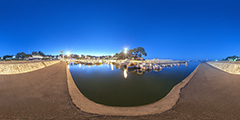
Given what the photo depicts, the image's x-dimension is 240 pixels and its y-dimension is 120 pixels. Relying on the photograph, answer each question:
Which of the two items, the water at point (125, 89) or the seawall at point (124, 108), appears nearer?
the seawall at point (124, 108)

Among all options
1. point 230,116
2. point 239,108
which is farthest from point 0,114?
point 239,108

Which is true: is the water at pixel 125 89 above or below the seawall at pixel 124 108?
below

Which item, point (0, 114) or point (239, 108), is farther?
point (239, 108)

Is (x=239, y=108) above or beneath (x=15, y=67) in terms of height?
beneath

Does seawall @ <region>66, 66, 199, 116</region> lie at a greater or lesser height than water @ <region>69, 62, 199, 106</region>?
greater

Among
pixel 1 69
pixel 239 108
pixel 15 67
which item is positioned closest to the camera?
pixel 239 108

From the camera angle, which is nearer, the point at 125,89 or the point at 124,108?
the point at 124,108

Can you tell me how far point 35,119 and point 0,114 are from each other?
5.82 ft

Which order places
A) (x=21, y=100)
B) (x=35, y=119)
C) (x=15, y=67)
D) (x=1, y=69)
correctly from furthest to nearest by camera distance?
(x=15, y=67), (x=1, y=69), (x=21, y=100), (x=35, y=119)

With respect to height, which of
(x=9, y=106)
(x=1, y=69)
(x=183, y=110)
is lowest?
(x=183, y=110)

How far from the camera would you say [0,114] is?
371cm

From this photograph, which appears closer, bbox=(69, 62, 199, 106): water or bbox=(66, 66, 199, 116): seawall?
bbox=(66, 66, 199, 116): seawall

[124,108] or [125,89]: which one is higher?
[124,108]

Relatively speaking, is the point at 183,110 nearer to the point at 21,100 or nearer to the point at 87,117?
the point at 87,117
